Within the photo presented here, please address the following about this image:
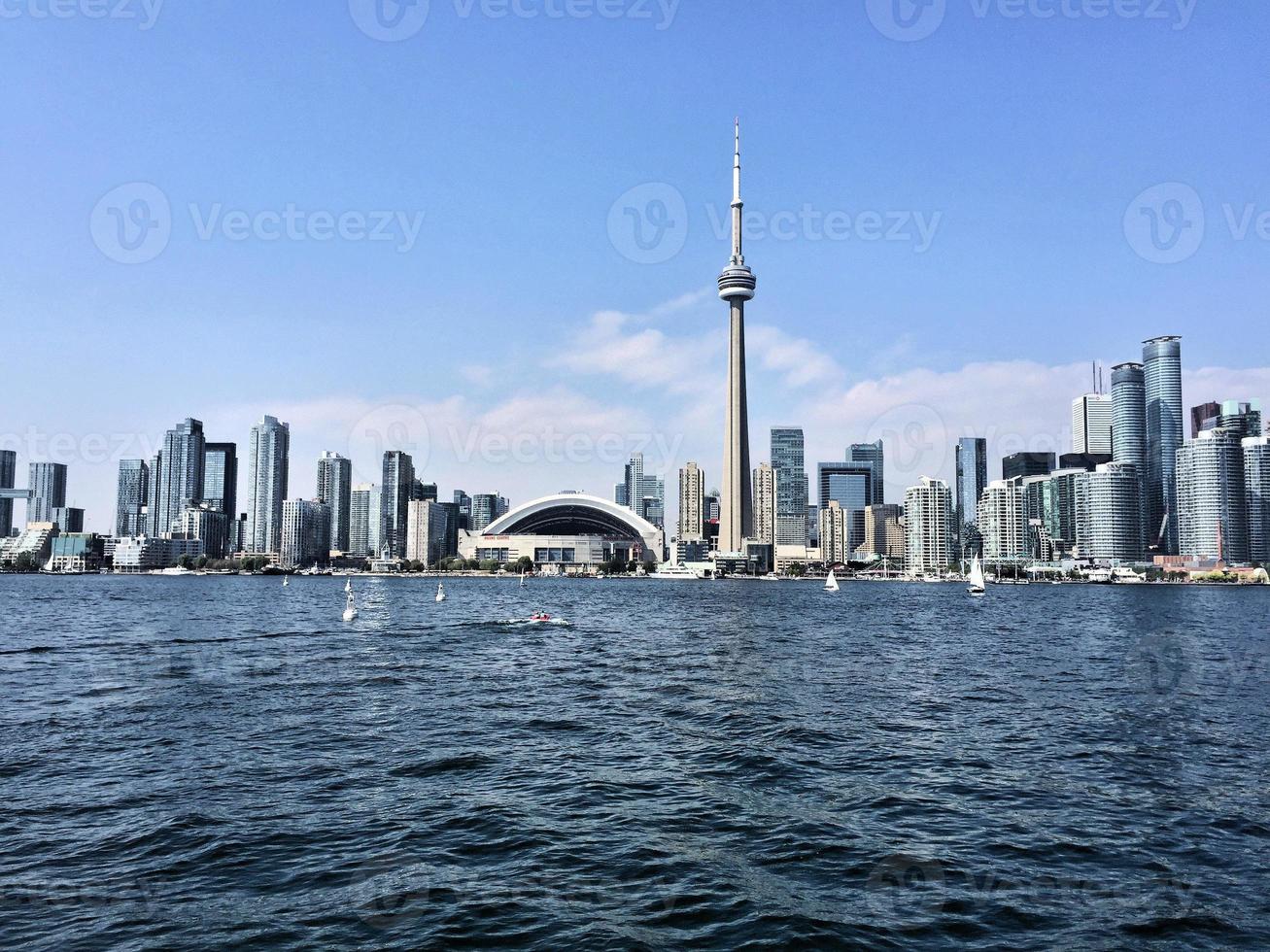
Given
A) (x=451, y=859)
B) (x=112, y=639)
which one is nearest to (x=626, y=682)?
(x=451, y=859)

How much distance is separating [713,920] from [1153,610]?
137193 mm

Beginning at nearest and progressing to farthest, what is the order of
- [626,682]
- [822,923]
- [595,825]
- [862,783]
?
[822,923] → [595,825] → [862,783] → [626,682]

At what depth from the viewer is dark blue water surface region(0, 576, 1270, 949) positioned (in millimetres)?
14844

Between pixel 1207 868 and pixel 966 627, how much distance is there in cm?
7310

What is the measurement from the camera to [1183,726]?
32.3m

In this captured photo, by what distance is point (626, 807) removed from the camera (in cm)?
2109

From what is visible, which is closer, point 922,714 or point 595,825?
point 595,825

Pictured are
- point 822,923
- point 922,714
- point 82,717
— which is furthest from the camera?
point 922,714

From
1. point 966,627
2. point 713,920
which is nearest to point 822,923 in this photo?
point 713,920

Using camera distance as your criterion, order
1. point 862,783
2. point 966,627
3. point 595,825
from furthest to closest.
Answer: point 966,627 < point 862,783 < point 595,825

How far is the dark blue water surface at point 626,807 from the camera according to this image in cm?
1484

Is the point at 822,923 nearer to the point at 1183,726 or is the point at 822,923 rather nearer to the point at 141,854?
the point at 141,854

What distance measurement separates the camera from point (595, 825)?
1964 cm

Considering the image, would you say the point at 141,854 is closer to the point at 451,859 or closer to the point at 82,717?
the point at 451,859
